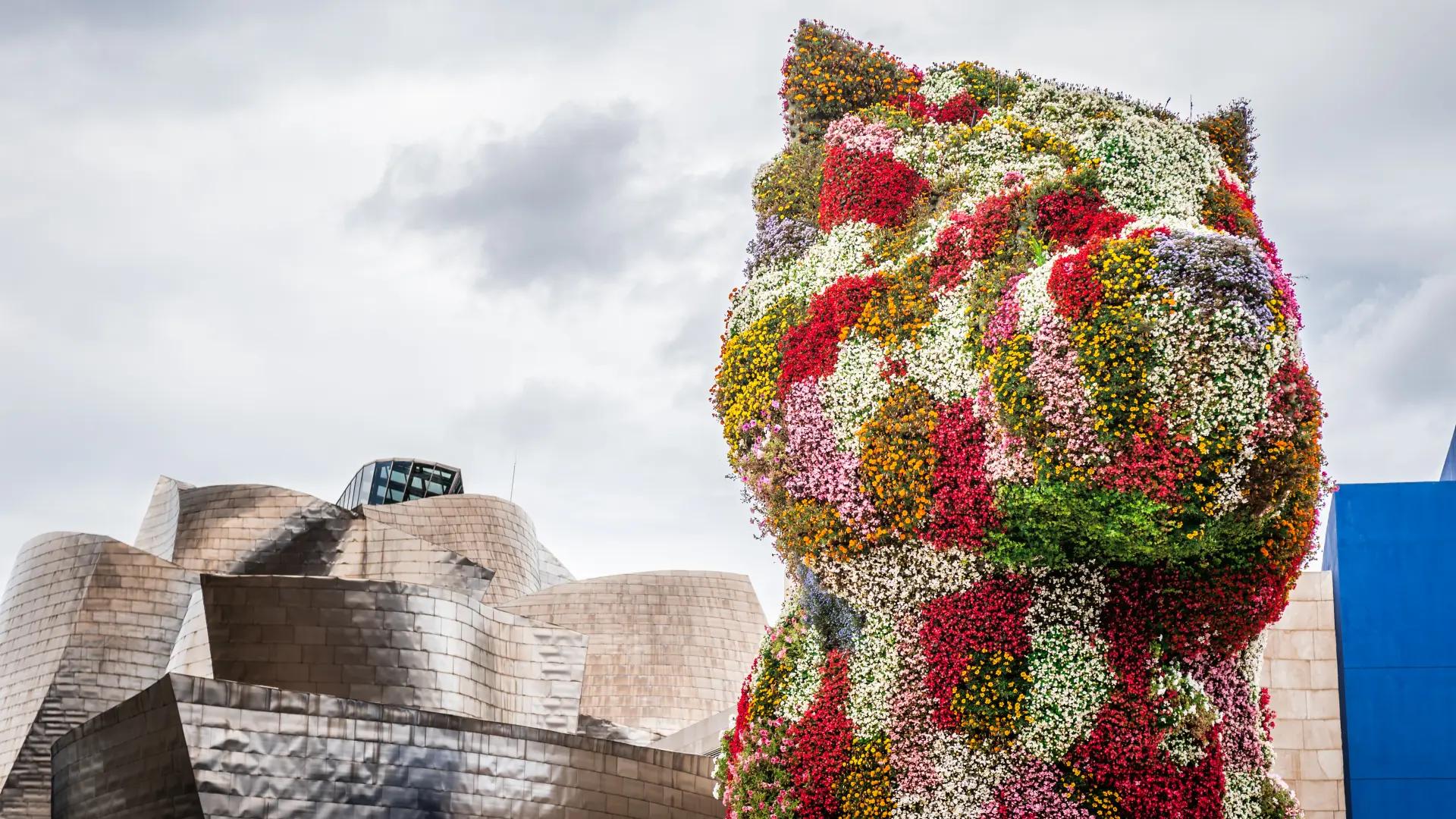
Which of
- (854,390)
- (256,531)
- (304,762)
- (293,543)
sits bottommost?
(304,762)

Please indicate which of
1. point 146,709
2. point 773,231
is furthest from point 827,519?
point 146,709

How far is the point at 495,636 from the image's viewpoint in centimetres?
2122

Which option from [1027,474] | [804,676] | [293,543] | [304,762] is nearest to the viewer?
[1027,474]

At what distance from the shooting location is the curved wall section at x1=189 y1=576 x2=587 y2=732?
19219 mm

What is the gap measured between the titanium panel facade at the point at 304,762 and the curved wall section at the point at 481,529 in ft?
44.6

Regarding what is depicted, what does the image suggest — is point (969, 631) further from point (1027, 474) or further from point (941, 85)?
point (941, 85)

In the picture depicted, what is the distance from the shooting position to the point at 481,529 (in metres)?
31.8

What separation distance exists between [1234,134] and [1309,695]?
30.1 ft

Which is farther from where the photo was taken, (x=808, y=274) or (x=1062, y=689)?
(x=808, y=274)

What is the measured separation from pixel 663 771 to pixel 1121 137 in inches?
373

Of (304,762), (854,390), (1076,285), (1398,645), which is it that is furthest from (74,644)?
(1398,645)

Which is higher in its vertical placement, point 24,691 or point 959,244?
point 959,244

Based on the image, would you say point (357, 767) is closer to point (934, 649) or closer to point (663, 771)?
point (663, 771)

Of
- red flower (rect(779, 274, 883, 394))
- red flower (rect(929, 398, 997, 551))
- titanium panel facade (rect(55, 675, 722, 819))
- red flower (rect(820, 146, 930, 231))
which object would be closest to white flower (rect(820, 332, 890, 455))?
red flower (rect(779, 274, 883, 394))
